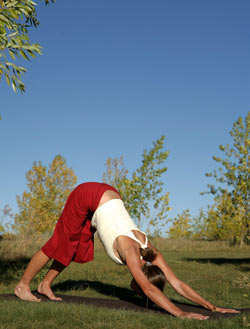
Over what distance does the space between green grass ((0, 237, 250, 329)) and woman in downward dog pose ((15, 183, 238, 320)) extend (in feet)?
1.25

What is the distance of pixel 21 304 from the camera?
17.7 ft

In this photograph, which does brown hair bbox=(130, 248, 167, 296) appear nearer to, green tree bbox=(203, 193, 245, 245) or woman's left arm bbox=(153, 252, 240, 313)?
woman's left arm bbox=(153, 252, 240, 313)

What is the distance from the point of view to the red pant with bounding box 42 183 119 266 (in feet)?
19.9

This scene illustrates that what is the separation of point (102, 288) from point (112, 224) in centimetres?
327

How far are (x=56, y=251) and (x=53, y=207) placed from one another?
15416mm

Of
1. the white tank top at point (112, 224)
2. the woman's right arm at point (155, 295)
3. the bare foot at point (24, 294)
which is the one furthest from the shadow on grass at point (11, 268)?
the woman's right arm at point (155, 295)

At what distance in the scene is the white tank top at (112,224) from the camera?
5.47m

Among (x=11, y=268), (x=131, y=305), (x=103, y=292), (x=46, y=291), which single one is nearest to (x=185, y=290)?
(x=131, y=305)

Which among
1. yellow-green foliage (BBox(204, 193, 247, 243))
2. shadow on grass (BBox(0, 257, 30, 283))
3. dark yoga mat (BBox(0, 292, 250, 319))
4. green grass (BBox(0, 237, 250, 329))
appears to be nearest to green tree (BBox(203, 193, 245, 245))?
yellow-green foliage (BBox(204, 193, 247, 243))

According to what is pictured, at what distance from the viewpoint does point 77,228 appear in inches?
245

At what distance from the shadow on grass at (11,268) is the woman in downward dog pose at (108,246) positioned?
3.65 metres

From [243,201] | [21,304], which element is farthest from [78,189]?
[243,201]

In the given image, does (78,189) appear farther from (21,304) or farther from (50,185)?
(50,185)

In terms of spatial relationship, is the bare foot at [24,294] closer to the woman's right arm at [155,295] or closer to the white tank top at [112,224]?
the white tank top at [112,224]
